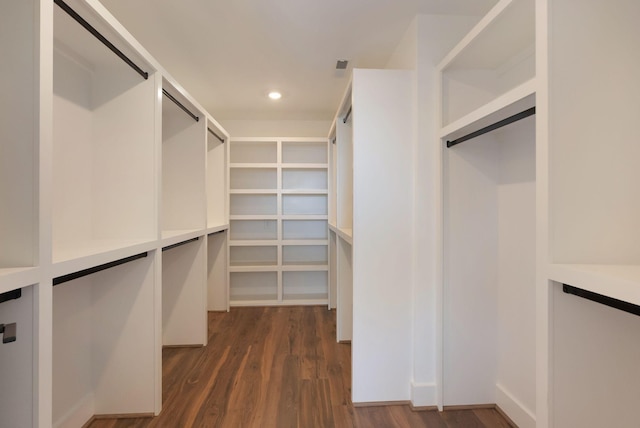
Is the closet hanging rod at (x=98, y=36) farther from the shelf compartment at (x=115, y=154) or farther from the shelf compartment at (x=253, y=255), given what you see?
the shelf compartment at (x=253, y=255)

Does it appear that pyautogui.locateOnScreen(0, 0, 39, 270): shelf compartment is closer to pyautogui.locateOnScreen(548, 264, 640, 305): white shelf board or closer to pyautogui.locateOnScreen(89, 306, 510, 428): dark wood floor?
pyautogui.locateOnScreen(89, 306, 510, 428): dark wood floor

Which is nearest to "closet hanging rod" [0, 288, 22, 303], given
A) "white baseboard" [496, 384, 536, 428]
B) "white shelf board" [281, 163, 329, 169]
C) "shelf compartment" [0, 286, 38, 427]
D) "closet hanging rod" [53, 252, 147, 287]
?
"shelf compartment" [0, 286, 38, 427]

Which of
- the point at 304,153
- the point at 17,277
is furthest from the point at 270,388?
the point at 304,153

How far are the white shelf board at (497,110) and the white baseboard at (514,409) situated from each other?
1533mm

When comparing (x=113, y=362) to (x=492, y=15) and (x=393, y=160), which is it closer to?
(x=393, y=160)

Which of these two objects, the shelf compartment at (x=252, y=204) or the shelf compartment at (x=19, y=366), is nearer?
the shelf compartment at (x=19, y=366)

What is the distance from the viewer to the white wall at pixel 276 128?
3845 mm

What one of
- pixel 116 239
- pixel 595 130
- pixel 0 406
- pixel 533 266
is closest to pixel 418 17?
pixel 595 130

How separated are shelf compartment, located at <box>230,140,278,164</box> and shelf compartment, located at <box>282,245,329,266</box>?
4.03 feet

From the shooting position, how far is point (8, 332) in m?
0.84

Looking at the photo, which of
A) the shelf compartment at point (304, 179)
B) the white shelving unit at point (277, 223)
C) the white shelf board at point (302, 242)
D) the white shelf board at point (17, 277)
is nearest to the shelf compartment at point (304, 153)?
the white shelving unit at point (277, 223)

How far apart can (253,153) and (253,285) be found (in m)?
1.76

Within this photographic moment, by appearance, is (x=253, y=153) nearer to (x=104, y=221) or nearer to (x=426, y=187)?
(x=104, y=221)

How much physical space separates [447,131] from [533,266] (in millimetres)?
857
